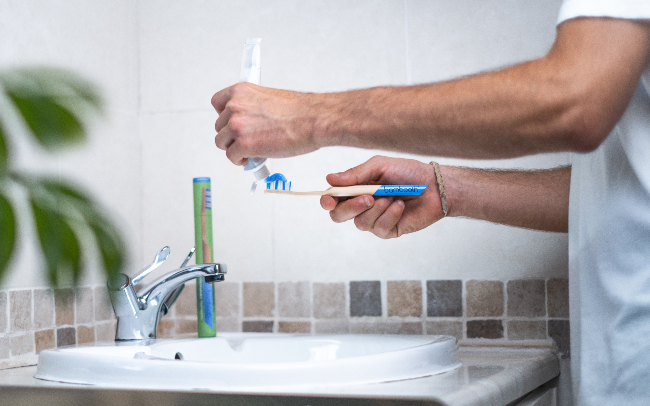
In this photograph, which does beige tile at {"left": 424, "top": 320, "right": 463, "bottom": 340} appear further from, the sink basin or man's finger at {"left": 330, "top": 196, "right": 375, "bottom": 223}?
man's finger at {"left": 330, "top": 196, "right": 375, "bottom": 223}

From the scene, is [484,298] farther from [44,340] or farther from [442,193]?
[44,340]

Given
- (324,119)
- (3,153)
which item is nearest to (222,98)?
(324,119)

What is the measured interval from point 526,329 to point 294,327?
436 mm

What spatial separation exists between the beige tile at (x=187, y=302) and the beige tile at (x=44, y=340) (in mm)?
267

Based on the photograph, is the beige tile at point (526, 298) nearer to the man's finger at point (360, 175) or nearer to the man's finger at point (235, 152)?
the man's finger at point (360, 175)

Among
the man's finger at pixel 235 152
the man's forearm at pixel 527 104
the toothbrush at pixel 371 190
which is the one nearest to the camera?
the man's forearm at pixel 527 104

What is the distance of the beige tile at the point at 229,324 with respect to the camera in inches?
50.2

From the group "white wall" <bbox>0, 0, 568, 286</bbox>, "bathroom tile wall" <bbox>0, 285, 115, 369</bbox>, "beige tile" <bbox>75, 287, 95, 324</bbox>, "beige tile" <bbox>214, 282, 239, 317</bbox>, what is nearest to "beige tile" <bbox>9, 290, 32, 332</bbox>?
"bathroom tile wall" <bbox>0, 285, 115, 369</bbox>

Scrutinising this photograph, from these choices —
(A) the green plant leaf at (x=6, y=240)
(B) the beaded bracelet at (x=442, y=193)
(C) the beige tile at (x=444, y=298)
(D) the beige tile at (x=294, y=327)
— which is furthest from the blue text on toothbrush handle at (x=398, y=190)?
(A) the green plant leaf at (x=6, y=240)

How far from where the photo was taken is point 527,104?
1.94 feet

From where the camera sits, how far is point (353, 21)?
1.25 m

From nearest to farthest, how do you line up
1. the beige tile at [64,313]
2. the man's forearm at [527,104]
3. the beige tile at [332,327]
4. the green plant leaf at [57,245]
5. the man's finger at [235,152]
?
the green plant leaf at [57,245] → the man's forearm at [527,104] → the man's finger at [235,152] → the beige tile at [64,313] → the beige tile at [332,327]

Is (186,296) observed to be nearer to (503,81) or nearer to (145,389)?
(145,389)

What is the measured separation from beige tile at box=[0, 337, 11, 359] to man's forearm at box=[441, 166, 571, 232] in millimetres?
736
